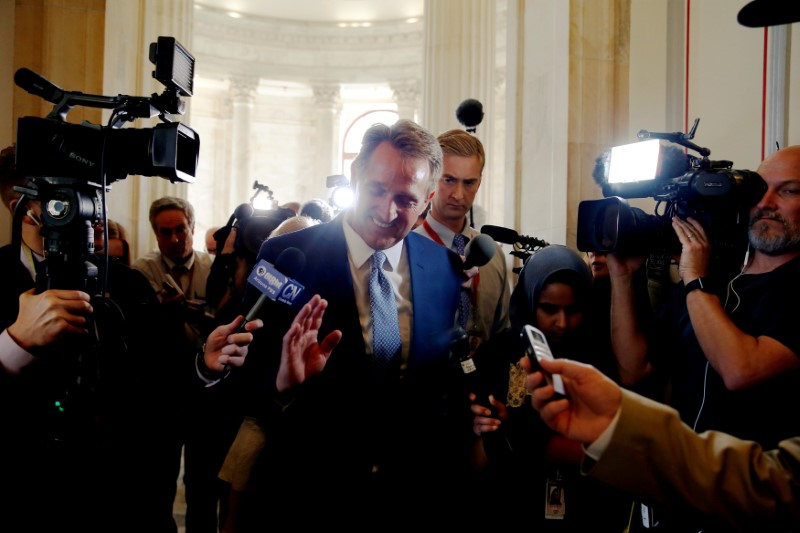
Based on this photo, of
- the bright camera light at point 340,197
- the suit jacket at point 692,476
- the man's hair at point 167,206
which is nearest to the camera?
the suit jacket at point 692,476

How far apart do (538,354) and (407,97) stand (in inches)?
611

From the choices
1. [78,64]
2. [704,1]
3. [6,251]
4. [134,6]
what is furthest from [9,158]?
[704,1]

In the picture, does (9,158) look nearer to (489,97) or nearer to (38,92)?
(38,92)

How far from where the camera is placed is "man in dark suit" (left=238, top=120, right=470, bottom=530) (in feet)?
6.51

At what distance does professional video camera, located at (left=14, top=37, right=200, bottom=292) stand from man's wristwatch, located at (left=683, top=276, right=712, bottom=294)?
1.70 metres

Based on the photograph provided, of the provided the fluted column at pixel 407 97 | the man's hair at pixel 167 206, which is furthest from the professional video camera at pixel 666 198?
the fluted column at pixel 407 97

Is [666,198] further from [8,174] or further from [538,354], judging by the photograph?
[8,174]

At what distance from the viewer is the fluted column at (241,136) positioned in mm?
16828

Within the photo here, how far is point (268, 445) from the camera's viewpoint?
2.24 metres

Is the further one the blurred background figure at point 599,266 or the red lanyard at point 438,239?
the blurred background figure at point 599,266

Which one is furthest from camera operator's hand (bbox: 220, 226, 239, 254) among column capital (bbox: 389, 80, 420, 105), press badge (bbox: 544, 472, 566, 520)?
column capital (bbox: 389, 80, 420, 105)

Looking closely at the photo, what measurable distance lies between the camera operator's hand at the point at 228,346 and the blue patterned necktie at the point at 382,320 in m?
0.41

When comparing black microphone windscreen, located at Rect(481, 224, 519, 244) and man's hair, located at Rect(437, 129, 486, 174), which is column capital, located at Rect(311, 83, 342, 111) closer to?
man's hair, located at Rect(437, 129, 486, 174)

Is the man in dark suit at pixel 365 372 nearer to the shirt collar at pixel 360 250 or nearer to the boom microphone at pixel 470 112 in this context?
the shirt collar at pixel 360 250
